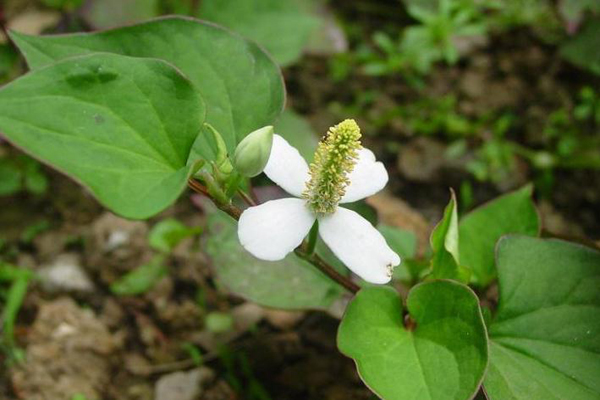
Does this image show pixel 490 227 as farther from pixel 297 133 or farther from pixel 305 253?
pixel 297 133

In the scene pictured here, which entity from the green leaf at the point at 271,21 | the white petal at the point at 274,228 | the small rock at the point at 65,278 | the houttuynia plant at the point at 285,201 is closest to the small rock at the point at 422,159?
the green leaf at the point at 271,21

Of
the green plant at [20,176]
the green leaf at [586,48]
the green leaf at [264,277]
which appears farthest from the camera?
the green leaf at [586,48]

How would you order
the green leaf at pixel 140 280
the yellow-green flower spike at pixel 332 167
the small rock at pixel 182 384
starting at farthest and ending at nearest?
the green leaf at pixel 140 280 → the small rock at pixel 182 384 → the yellow-green flower spike at pixel 332 167

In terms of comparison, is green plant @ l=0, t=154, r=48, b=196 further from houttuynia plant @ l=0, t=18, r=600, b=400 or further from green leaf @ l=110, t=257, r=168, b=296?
houttuynia plant @ l=0, t=18, r=600, b=400

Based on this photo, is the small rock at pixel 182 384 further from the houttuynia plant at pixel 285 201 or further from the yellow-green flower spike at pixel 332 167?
the yellow-green flower spike at pixel 332 167

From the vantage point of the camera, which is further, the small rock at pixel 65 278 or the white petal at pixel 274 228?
the small rock at pixel 65 278

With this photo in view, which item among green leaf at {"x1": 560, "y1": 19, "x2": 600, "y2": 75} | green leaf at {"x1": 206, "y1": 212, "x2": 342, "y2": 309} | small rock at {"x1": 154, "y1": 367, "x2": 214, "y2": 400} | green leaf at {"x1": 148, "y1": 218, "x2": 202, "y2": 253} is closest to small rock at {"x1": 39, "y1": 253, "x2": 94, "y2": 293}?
green leaf at {"x1": 148, "y1": 218, "x2": 202, "y2": 253}

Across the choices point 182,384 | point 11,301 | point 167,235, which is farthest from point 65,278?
point 182,384

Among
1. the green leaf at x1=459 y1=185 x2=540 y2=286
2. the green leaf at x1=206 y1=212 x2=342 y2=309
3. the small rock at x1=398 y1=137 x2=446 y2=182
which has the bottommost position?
the small rock at x1=398 y1=137 x2=446 y2=182
